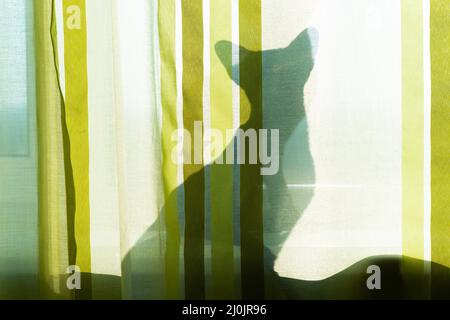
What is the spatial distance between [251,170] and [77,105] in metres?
0.39

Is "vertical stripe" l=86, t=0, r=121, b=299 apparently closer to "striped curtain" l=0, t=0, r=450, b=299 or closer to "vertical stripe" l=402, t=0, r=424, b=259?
"striped curtain" l=0, t=0, r=450, b=299

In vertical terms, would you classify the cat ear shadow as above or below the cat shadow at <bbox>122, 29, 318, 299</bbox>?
above

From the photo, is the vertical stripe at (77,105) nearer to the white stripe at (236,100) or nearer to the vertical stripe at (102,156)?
the vertical stripe at (102,156)

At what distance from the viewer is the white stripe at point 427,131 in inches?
33.9

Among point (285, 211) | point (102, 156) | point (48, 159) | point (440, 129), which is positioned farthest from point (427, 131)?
point (48, 159)

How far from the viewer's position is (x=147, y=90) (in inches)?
35.0

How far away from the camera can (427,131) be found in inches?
34.2

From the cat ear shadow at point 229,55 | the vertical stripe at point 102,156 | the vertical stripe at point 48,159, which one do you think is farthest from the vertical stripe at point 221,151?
the vertical stripe at point 48,159

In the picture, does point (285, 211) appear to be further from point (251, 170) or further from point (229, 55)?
point (229, 55)

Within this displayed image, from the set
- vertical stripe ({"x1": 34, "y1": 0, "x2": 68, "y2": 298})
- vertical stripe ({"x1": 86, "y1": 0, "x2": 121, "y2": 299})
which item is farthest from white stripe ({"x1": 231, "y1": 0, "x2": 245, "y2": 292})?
vertical stripe ({"x1": 34, "y1": 0, "x2": 68, "y2": 298})

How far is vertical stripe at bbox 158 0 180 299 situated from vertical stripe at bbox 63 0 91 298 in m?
0.16

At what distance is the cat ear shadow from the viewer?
0.89 metres
